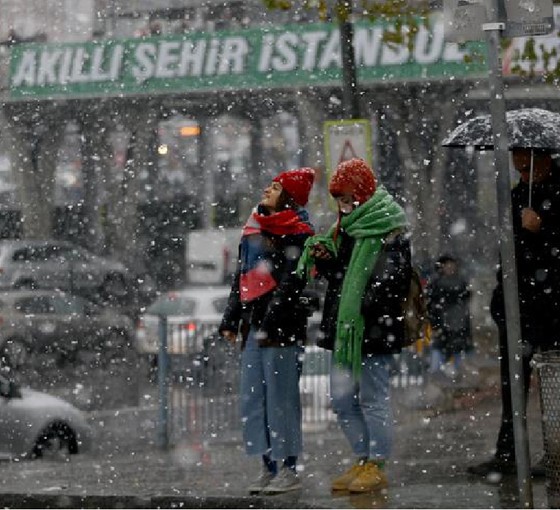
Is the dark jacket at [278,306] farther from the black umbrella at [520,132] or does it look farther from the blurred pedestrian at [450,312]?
the blurred pedestrian at [450,312]

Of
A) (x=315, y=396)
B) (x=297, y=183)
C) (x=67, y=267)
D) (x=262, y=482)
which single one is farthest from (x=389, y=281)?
(x=67, y=267)

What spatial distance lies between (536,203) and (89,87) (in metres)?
26.6

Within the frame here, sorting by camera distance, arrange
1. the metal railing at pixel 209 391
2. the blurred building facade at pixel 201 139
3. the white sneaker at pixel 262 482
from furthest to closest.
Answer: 1. the blurred building facade at pixel 201 139
2. the metal railing at pixel 209 391
3. the white sneaker at pixel 262 482

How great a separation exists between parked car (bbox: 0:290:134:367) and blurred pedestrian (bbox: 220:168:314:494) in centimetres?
1295

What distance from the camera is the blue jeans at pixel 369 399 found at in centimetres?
991

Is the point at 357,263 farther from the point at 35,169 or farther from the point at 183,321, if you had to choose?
the point at 35,169

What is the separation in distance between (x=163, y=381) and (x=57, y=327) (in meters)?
9.55

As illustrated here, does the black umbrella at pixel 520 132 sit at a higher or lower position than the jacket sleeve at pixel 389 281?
higher

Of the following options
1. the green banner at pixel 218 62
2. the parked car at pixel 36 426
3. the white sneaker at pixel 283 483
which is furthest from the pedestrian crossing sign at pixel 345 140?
the green banner at pixel 218 62

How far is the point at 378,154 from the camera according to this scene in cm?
3884

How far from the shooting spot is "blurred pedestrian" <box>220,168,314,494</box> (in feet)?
33.0

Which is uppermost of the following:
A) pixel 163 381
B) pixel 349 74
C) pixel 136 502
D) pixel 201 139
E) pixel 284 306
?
pixel 201 139

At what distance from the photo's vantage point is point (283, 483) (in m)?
10.2

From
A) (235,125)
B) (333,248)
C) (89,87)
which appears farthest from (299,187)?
(235,125)
